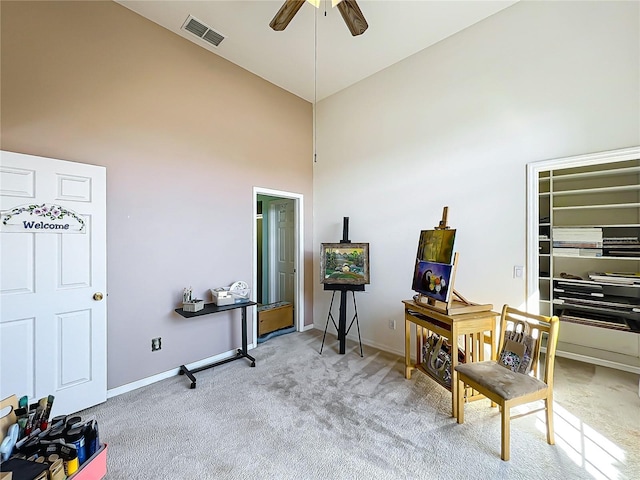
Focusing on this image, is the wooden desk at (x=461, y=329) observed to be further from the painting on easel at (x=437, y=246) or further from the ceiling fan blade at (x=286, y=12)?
the ceiling fan blade at (x=286, y=12)

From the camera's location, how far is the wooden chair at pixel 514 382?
183 cm

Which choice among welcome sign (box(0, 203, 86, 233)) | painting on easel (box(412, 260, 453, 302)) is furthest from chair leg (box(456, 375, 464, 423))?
welcome sign (box(0, 203, 86, 233))

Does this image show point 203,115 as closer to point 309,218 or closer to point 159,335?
point 309,218

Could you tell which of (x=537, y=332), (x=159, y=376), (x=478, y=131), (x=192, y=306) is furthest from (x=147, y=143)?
(x=537, y=332)

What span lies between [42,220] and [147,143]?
1.16 m

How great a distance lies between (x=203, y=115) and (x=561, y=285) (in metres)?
4.80

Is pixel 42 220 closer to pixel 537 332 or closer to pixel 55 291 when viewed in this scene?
pixel 55 291

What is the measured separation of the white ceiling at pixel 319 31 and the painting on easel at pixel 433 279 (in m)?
2.57

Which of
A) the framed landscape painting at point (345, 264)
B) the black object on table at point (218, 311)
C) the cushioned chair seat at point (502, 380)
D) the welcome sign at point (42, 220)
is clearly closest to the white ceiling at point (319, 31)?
the welcome sign at point (42, 220)

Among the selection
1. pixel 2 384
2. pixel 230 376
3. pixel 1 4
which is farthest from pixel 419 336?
pixel 1 4

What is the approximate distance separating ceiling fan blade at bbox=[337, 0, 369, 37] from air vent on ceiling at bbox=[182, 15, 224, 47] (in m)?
1.67

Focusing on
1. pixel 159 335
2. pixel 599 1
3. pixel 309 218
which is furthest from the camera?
pixel 309 218

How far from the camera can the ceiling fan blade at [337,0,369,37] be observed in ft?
7.00

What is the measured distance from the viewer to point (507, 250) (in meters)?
2.79
